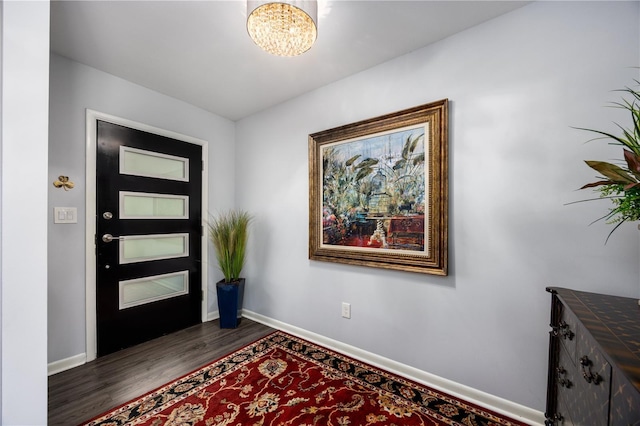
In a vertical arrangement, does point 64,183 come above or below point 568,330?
above

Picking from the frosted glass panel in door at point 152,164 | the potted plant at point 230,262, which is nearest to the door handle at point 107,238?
the frosted glass panel in door at point 152,164

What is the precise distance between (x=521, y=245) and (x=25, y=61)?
2.87 m

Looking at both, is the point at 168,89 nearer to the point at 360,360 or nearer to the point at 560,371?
the point at 360,360

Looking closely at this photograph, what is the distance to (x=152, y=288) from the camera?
2631 mm

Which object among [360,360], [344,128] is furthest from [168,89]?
[360,360]

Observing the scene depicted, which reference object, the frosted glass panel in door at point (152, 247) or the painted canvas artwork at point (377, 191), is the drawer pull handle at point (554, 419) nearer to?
the painted canvas artwork at point (377, 191)

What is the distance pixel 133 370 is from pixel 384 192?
247 centimetres

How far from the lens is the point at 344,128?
7.61 feet

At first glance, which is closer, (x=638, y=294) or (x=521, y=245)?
(x=638, y=294)

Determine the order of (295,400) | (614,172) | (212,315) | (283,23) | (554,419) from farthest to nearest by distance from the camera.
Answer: (212,315)
(295,400)
(283,23)
(554,419)
(614,172)

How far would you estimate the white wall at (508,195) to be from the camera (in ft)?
4.54

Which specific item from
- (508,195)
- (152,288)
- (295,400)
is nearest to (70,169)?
(152,288)

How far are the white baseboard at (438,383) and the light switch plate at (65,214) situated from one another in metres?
2.17

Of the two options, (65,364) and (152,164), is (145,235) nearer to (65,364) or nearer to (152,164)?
(152,164)
